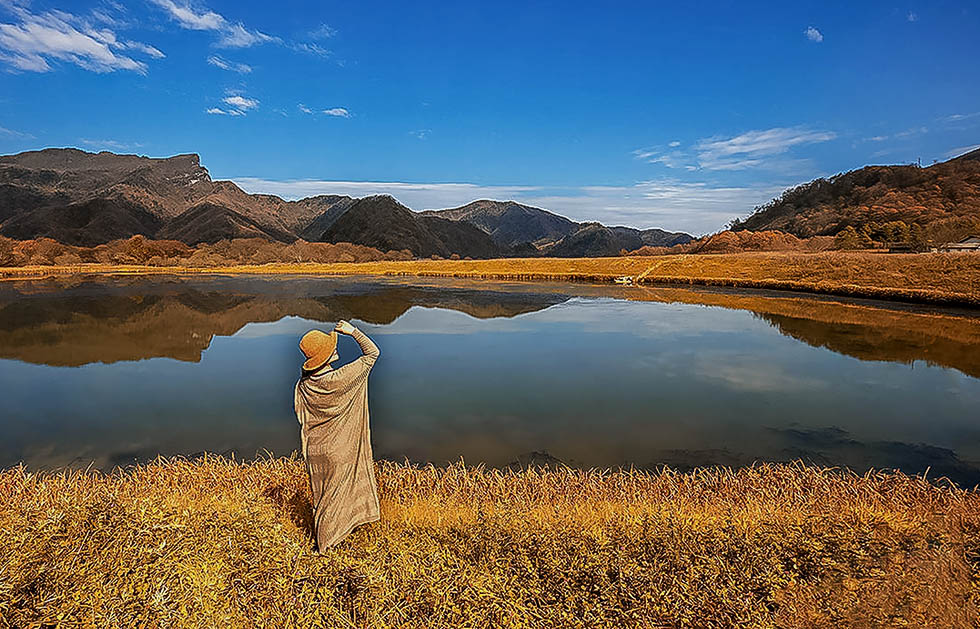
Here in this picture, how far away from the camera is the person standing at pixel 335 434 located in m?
5.32

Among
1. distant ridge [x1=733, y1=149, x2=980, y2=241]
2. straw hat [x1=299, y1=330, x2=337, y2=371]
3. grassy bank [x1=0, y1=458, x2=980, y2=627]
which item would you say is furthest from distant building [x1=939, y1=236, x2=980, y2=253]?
straw hat [x1=299, y1=330, x2=337, y2=371]

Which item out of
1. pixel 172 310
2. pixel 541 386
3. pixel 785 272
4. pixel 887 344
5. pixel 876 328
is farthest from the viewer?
pixel 785 272

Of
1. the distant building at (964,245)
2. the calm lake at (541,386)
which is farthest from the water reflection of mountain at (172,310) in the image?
the distant building at (964,245)

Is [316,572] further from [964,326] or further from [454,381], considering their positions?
[964,326]

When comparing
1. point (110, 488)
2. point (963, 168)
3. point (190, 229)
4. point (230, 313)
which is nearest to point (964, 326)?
point (110, 488)

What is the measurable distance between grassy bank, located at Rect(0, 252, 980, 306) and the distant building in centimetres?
594

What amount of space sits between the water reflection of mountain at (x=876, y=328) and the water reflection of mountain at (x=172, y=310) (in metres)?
14.6

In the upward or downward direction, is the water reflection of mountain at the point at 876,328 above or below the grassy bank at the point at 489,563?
below

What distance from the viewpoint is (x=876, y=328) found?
85.3 ft

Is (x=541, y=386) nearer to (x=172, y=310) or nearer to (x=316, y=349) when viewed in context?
(x=316, y=349)

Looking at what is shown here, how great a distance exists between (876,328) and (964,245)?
38684mm

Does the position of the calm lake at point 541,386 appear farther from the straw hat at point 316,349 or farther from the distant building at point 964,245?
the distant building at point 964,245

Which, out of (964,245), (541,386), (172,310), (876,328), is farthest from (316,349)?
(964,245)

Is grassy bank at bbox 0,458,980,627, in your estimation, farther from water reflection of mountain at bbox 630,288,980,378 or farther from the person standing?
water reflection of mountain at bbox 630,288,980,378
